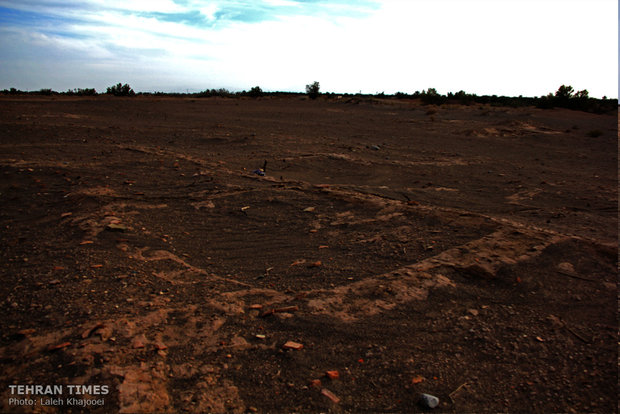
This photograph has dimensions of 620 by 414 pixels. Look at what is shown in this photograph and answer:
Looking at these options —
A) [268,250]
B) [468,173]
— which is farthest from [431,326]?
[468,173]

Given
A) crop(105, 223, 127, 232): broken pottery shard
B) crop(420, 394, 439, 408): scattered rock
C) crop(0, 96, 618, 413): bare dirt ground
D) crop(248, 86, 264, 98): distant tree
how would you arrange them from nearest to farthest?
crop(420, 394, 439, 408): scattered rock, crop(0, 96, 618, 413): bare dirt ground, crop(105, 223, 127, 232): broken pottery shard, crop(248, 86, 264, 98): distant tree

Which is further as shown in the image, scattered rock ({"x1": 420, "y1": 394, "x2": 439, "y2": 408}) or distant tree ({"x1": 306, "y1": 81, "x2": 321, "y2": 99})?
distant tree ({"x1": 306, "y1": 81, "x2": 321, "y2": 99})

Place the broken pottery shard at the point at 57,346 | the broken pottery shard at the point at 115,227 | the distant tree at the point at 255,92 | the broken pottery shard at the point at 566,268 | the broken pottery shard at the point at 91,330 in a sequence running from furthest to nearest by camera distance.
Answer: the distant tree at the point at 255,92 → the broken pottery shard at the point at 115,227 → the broken pottery shard at the point at 566,268 → the broken pottery shard at the point at 91,330 → the broken pottery shard at the point at 57,346

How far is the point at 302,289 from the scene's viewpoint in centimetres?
362

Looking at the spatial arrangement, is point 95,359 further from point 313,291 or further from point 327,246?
point 327,246

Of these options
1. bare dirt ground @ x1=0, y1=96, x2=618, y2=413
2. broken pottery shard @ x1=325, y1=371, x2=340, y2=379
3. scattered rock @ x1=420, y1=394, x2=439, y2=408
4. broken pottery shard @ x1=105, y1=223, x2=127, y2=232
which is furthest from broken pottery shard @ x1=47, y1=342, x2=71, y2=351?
scattered rock @ x1=420, y1=394, x2=439, y2=408

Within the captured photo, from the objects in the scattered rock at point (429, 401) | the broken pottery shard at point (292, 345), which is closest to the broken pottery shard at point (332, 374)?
the broken pottery shard at point (292, 345)

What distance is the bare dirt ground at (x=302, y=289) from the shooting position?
8.05ft

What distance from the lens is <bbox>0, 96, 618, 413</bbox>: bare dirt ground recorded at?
246cm

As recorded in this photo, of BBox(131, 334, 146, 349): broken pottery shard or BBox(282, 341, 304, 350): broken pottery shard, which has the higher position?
BBox(131, 334, 146, 349): broken pottery shard

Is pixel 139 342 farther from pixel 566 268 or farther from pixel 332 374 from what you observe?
pixel 566 268

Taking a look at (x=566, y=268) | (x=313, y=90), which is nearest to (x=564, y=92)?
(x=313, y=90)

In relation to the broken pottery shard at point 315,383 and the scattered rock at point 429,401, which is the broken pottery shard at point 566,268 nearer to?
the scattered rock at point 429,401

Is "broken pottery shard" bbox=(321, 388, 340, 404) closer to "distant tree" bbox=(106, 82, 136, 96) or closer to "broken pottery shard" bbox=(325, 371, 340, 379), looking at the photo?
"broken pottery shard" bbox=(325, 371, 340, 379)
